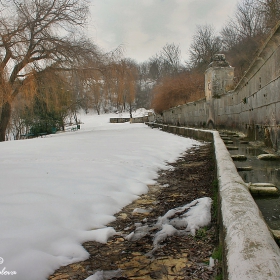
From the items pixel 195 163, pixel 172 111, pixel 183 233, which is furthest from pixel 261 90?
pixel 172 111

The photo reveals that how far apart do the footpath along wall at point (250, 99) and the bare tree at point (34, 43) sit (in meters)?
6.83

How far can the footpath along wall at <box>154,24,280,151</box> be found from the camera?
3629 mm

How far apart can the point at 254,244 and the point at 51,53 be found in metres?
13.6

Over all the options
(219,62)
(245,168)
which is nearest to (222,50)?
(219,62)

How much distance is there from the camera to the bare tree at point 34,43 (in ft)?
36.2

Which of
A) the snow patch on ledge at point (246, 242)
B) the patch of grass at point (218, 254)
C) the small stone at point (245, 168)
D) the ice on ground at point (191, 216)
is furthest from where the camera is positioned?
the small stone at point (245, 168)

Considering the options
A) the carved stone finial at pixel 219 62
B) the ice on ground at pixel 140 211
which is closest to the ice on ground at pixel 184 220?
the ice on ground at pixel 140 211

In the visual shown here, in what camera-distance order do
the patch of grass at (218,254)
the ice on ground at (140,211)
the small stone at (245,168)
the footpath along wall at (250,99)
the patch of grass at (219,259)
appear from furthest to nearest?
the footpath along wall at (250,99) < the small stone at (245,168) < the ice on ground at (140,211) < the patch of grass at (218,254) < the patch of grass at (219,259)

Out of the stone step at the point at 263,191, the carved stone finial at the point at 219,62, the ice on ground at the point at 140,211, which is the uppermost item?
the carved stone finial at the point at 219,62

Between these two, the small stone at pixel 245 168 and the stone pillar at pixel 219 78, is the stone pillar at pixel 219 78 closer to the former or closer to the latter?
the stone pillar at pixel 219 78

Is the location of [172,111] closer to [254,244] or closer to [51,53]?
[51,53]

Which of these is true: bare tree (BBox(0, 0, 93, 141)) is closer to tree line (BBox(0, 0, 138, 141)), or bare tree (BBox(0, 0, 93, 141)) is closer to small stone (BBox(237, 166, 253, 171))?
tree line (BBox(0, 0, 138, 141))

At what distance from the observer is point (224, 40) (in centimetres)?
2923

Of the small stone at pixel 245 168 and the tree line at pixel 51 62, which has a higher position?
the tree line at pixel 51 62
